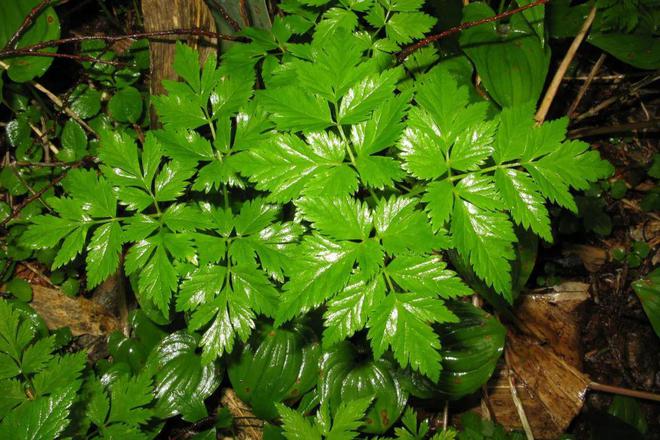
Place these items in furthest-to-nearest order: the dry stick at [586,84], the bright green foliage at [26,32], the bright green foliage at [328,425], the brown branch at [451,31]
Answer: the dry stick at [586,84], the bright green foliage at [26,32], the brown branch at [451,31], the bright green foliage at [328,425]

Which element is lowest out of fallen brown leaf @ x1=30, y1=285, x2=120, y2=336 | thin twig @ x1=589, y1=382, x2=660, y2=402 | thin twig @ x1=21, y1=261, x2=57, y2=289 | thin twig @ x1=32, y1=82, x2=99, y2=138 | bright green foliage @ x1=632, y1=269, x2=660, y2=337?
thin twig @ x1=589, y1=382, x2=660, y2=402

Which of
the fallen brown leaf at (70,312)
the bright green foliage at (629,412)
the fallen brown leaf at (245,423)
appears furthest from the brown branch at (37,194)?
the bright green foliage at (629,412)

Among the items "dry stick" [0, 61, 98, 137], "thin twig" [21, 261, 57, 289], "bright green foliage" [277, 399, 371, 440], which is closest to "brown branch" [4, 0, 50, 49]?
"dry stick" [0, 61, 98, 137]

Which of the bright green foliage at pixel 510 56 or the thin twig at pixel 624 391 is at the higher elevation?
the bright green foliage at pixel 510 56

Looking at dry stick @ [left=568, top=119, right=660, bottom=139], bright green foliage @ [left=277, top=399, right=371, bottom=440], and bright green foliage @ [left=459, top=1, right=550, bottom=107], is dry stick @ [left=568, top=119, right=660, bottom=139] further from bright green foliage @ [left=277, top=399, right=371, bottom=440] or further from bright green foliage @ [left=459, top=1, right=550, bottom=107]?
bright green foliage @ [left=277, top=399, right=371, bottom=440]

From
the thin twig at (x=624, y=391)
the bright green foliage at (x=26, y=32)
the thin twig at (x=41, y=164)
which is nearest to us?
the bright green foliage at (x=26, y=32)

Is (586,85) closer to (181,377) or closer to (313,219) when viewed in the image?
(313,219)

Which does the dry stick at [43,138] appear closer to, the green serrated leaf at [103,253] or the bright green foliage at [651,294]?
the green serrated leaf at [103,253]

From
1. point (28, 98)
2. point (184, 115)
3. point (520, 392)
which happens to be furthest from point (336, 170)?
point (28, 98)
